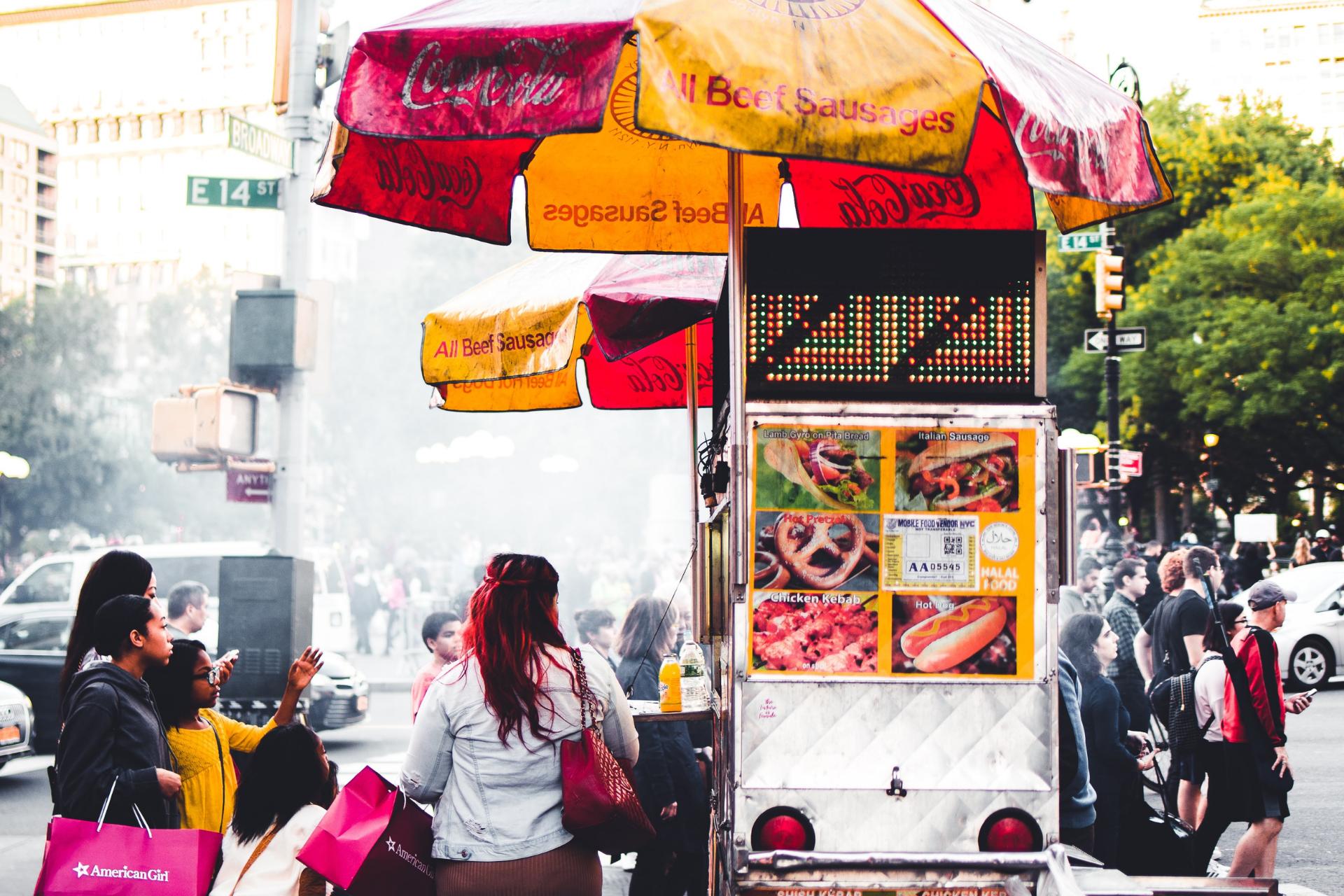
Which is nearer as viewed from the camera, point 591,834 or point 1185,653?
point 591,834

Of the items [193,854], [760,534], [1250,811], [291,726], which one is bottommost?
[1250,811]

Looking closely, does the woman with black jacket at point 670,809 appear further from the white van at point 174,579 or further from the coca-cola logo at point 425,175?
the white van at point 174,579

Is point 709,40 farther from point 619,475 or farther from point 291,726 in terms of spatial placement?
point 619,475

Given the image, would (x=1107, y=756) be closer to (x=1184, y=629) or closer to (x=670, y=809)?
(x=670, y=809)

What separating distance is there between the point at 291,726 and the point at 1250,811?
5.24 metres

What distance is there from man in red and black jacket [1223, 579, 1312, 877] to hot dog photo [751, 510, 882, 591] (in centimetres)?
410

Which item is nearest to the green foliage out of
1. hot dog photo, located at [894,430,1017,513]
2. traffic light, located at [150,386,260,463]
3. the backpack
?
the backpack

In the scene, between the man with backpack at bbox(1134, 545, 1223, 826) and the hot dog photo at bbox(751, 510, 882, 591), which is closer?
the hot dog photo at bbox(751, 510, 882, 591)

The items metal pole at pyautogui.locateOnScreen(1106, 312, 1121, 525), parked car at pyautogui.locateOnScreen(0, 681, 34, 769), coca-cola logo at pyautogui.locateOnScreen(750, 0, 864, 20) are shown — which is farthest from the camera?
metal pole at pyautogui.locateOnScreen(1106, 312, 1121, 525)

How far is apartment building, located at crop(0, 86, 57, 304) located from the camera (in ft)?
289

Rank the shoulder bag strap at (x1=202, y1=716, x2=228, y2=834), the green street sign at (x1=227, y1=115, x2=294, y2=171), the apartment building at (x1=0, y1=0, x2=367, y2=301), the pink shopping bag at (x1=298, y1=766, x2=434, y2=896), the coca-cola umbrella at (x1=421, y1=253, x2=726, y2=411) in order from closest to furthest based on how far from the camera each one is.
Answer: the pink shopping bag at (x1=298, y1=766, x2=434, y2=896) < the shoulder bag strap at (x1=202, y1=716, x2=228, y2=834) < the coca-cola umbrella at (x1=421, y1=253, x2=726, y2=411) < the green street sign at (x1=227, y1=115, x2=294, y2=171) < the apartment building at (x1=0, y1=0, x2=367, y2=301)

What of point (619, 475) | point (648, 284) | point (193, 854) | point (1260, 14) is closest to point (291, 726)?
point (193, 854)

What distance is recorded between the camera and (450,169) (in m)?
5.12

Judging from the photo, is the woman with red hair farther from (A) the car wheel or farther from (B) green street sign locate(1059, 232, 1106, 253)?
(A) the car wheel
